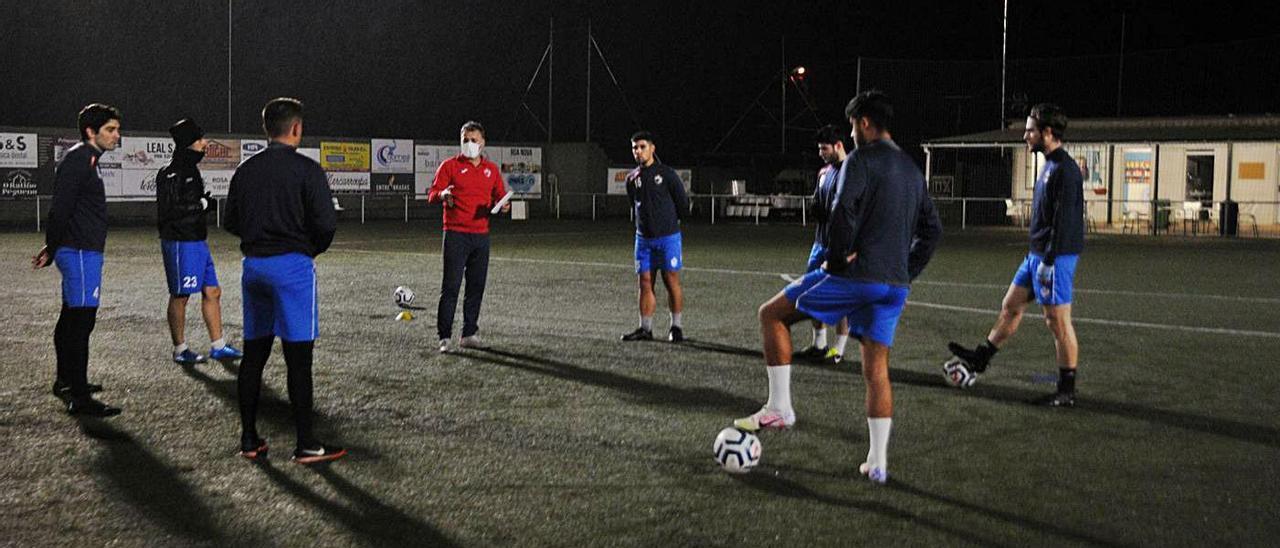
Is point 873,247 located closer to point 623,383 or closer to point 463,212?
point 623,383

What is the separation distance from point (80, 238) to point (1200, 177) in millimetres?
31687

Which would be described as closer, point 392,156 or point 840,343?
point 840,343

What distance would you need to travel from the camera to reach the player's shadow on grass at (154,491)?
520cm

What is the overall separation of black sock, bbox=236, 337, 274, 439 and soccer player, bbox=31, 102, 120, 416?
5.37ft

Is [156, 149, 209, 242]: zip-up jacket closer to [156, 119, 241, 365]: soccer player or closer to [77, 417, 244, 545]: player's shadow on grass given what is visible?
[156, 119, 241, 365]: soccer player

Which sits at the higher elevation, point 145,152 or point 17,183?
point 145,152

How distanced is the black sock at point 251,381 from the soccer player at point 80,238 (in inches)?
64.5

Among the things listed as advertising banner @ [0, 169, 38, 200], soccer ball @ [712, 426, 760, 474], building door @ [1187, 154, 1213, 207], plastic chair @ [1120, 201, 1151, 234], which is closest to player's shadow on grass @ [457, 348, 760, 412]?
soccer ball @ [712, 426, 760, 474]

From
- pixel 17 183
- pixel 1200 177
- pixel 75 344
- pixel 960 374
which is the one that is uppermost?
pixel 1200 177

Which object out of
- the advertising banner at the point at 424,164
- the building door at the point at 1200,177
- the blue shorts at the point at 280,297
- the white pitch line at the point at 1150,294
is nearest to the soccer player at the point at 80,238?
the blue shorts at the point at 280,297

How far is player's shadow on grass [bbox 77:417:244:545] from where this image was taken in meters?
5.20

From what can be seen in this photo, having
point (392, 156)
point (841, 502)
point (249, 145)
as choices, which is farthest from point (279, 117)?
point (392, 156)

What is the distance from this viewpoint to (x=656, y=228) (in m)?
11.3

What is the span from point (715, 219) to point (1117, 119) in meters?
12.7
